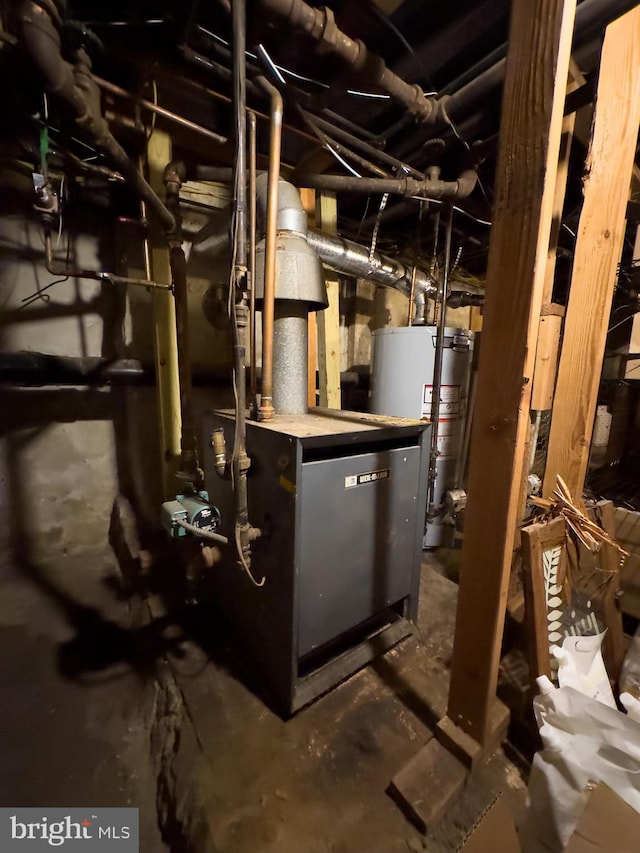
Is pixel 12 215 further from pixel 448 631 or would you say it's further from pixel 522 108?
pixel 448 631

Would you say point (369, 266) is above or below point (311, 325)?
above

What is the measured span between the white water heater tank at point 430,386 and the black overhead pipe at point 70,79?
1313 mm

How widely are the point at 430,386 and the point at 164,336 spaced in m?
1.37

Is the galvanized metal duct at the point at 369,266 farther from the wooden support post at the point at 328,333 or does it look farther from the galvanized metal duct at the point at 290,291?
the galvanized metal duct at the point at 290,291

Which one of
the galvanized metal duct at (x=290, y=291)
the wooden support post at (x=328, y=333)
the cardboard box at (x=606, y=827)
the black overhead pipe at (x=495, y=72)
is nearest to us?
the cardboard box at (x=606, y=827)

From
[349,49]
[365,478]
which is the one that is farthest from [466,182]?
[365,478]

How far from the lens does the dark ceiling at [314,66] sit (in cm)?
100

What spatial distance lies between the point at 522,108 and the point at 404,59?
871mm

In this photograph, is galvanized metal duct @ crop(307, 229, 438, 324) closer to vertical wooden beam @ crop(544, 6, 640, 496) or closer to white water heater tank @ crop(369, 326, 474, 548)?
white water heater tank @ crop(369, 326, 474, 548)

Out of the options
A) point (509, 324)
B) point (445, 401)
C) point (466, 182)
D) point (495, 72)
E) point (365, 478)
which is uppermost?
point (495, 72)

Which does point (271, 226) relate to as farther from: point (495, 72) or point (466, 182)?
point (466, 182)

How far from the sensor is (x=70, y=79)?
0.84m

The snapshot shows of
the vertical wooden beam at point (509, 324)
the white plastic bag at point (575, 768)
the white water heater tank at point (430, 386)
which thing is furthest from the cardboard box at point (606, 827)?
the white water heater tank at point (430, 386)

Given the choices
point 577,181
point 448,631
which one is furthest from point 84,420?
point 577,181
